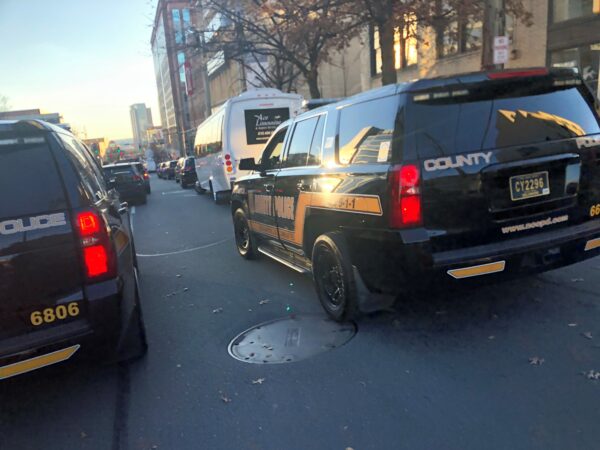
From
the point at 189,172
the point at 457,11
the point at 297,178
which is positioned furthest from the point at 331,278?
the point at 189,172

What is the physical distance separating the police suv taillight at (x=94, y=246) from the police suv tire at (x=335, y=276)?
1869 millimetres

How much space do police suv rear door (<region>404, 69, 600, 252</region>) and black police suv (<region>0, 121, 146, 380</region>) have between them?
2.29 metres

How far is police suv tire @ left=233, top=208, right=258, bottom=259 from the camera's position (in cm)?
704

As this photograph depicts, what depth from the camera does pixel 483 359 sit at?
141 inches

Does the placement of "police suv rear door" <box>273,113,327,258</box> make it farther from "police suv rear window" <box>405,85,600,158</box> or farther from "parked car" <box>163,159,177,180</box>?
"parked car" <box>163,159,177,180</box>

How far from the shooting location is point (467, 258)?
11.9ft

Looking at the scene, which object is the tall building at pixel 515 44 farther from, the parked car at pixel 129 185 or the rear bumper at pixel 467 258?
the parked car at pixel 129 185

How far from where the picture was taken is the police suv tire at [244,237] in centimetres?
704

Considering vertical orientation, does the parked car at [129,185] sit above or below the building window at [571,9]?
below

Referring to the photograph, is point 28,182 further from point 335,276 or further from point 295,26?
point 295,26

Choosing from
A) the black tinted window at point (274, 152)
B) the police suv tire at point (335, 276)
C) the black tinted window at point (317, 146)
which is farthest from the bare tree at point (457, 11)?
the police suv tire at point (335, 276)

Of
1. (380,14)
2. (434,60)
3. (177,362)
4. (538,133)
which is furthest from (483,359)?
(434,60)

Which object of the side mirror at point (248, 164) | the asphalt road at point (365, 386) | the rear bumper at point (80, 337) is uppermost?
the side mirror at point (248, 164)

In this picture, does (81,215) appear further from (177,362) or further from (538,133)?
(538,133)
